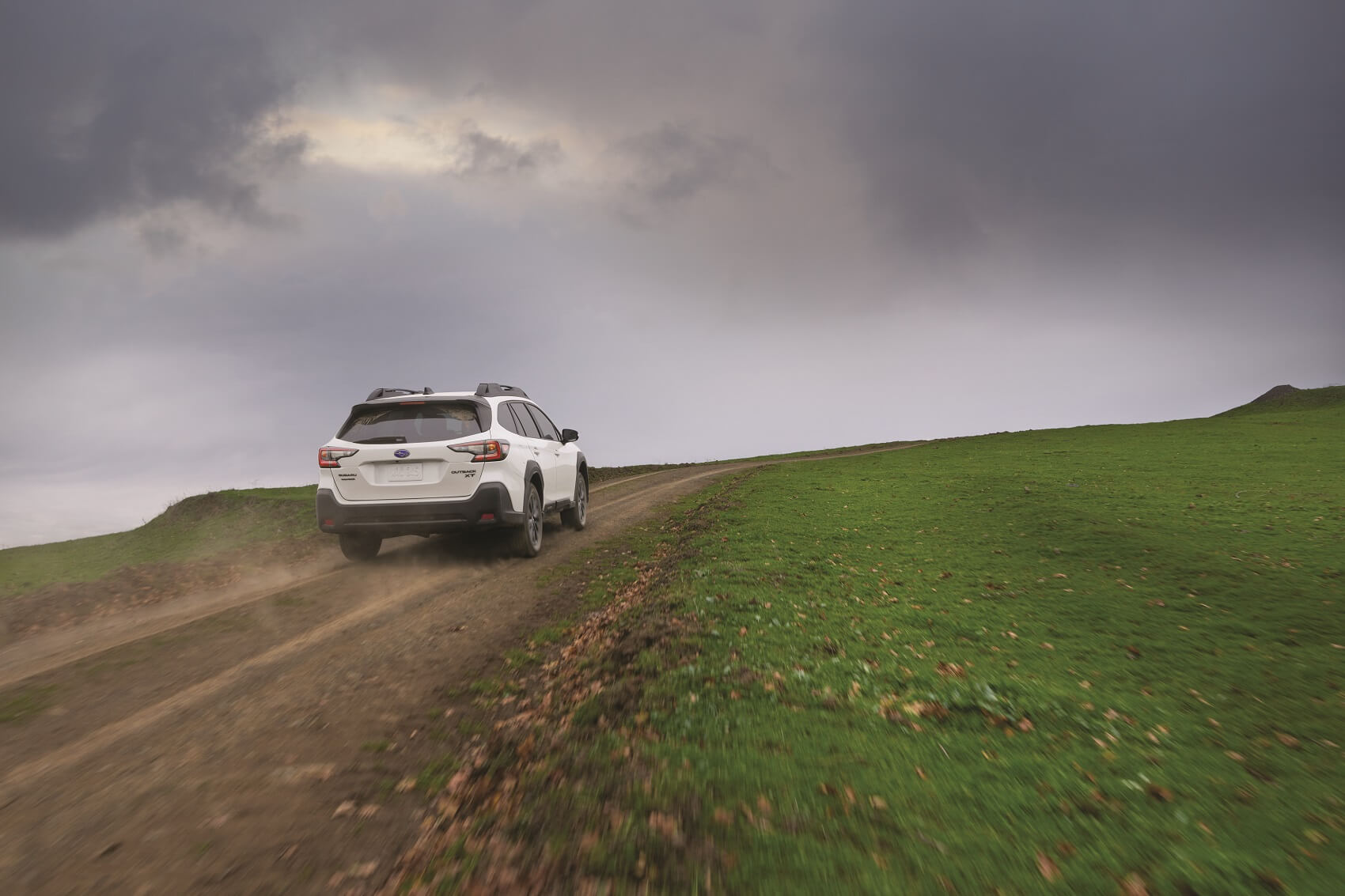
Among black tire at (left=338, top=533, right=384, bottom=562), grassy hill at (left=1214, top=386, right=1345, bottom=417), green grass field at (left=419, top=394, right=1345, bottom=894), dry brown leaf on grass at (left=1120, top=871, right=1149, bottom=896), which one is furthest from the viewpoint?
grassy hill at (left=1214, top=386, right=1345, bottom=417)

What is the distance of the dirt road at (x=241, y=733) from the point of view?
9.34ft

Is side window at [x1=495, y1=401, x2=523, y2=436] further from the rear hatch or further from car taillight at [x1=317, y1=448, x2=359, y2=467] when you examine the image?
car taillight at [x1=317, y1=448, x2=359, y2=467]

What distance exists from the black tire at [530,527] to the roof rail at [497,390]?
143 centimetres

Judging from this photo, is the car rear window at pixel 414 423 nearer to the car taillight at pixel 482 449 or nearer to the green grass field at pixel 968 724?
the car taillight at pixel 482 449

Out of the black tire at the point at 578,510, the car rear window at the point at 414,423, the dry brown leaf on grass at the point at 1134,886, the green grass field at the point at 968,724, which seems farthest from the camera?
the black tire at the point at 578,510

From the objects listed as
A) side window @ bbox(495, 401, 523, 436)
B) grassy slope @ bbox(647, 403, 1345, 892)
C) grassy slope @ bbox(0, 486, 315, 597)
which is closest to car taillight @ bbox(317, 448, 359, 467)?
side window @ bbox(495, 401, 523, 436)

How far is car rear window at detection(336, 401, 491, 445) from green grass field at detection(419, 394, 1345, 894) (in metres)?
2.90

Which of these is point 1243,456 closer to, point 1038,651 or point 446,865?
point 1038,651

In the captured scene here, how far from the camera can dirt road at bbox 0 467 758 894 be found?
9.34 feet

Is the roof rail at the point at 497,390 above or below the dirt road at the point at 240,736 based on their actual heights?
above

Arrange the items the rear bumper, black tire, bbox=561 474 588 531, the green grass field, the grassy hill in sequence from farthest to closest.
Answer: the grassy hill, black tire, bbox=561 474 588 531, the rear bumper, the green grass field

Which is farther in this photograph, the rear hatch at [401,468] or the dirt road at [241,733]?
the rear hatch at [401,468]

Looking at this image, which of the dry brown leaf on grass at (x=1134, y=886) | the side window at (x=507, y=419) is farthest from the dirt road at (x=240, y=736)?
the dry brown leaf on grass at (x=1134, y=886)

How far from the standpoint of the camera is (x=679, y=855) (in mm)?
2566
